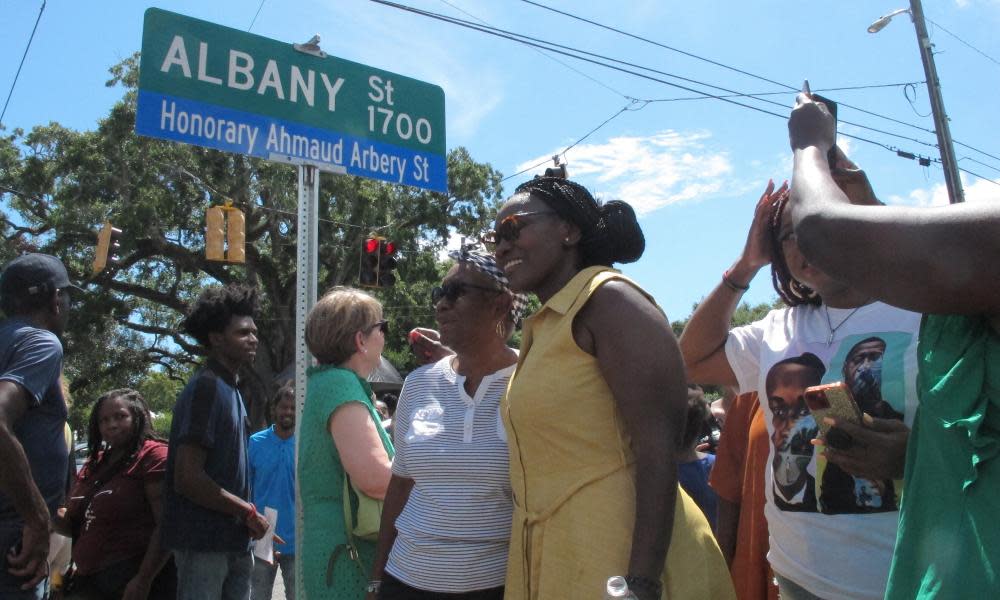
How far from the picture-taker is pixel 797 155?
140 centimetres

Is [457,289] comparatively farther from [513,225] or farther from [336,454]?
[336,454]

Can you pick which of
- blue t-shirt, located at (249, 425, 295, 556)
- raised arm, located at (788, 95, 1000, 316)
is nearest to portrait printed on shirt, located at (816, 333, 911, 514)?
raised arm, located at (788, 95, 1000, 316)

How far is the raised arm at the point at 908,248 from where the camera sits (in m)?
1.04

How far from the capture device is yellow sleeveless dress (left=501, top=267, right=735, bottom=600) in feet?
5.74

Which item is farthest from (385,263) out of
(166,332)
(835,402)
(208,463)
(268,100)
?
(166,332)

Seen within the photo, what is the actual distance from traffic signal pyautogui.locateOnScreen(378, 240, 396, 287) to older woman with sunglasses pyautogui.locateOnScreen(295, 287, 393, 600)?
18.4 ft

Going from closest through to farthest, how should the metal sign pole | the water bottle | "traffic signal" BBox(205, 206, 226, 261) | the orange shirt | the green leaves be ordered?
the water bottle
the orange shirt
the metal sign pole
"traffic signal" BBox(205, 206, 226, 261)
the green leaves

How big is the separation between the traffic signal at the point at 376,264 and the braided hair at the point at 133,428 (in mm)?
4271

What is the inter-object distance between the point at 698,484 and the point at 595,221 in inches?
77.4

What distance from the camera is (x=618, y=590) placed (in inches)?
64.2

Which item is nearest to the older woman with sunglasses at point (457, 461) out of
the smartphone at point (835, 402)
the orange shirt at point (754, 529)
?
the orange shirt at point (754, 529)

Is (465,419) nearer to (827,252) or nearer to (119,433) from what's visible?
(827,252)

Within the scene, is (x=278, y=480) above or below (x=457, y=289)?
below

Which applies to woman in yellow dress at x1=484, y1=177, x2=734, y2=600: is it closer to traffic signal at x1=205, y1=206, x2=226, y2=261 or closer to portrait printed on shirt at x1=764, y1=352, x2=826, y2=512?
portrait printed on shirt at x1=764, y1=352, x2=826, y2=512
